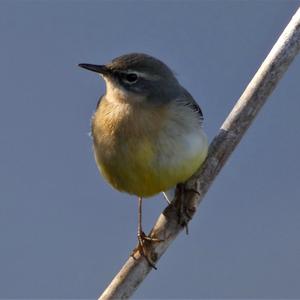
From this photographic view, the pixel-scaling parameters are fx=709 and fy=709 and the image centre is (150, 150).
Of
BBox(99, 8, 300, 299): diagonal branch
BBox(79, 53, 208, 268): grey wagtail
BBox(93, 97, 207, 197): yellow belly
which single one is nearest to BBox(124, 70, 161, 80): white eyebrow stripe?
BBox(79, 53, 208, 268): grey wagtail

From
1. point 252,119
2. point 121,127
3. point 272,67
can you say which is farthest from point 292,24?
point 121,127

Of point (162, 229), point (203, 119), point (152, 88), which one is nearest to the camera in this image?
point (162, 229)

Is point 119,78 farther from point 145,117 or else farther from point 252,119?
point 252,119

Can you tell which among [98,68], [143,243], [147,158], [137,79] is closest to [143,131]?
[147,158]

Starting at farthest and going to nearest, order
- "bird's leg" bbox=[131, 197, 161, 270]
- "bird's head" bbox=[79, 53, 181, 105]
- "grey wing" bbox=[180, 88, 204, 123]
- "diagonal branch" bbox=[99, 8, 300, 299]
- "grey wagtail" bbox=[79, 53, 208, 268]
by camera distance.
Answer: "grey wing" bbox=[180, 88, 204, 123] → "bird's head" bbox=[79, 53, 181, 105] → "grey wagtail" bbox=[79, 53, 208, 268] → "diagonal branch" bbox=[99, 8, 300, 299] → "bird's leg" bbox=[131, 197, 161, 270]

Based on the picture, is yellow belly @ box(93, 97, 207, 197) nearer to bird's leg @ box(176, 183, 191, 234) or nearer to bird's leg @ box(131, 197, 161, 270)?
bird's leg @ box(176, 183, 191, 234)

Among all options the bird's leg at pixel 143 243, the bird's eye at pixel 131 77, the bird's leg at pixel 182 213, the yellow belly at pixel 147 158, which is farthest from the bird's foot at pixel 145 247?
the bird's eye at pixel 131 77

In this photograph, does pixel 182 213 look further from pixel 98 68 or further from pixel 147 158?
pixel 98 68
